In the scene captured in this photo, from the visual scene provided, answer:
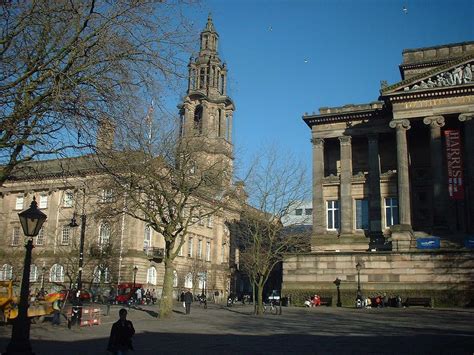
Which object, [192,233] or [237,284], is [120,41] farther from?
[237,284]

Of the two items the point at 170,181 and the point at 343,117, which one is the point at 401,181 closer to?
the point at 343,117

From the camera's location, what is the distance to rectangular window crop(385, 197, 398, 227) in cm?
5006

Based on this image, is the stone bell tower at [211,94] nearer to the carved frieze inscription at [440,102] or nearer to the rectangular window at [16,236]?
the rectangular window at [16,236]

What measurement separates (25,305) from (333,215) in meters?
44.9

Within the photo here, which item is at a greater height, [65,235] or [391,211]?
[391,211]

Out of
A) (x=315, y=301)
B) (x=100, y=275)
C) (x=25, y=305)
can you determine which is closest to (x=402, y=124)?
(x=315, y=301)

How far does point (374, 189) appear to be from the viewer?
50281mm

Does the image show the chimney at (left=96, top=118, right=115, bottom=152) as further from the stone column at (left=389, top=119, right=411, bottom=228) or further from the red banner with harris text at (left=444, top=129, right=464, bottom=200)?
the red banner with harris text at (left=444, top=129, right=464, bottom=200)

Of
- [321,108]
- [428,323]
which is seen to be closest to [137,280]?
[321,108]

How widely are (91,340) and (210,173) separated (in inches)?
512

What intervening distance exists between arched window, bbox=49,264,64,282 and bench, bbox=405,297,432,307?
42.0m

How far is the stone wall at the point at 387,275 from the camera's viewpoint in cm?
3919

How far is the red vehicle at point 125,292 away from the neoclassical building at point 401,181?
15658mm

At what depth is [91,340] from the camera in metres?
18.6
